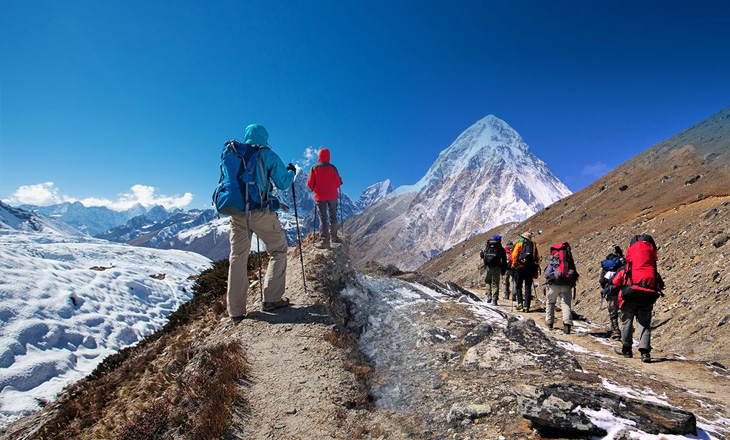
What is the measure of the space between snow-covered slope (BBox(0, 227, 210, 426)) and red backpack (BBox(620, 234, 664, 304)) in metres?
23.6

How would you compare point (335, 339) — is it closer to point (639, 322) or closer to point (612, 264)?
point (639, 322)

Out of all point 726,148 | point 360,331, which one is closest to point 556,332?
point 360,331

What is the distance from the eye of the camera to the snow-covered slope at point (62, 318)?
17922 mm

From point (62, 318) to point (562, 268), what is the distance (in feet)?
97.6

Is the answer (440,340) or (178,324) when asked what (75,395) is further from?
(440,340)

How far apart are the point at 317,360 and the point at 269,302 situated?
247cm

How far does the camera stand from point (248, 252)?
690cm

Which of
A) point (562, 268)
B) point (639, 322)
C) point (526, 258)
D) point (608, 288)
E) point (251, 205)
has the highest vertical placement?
point (251, 205)

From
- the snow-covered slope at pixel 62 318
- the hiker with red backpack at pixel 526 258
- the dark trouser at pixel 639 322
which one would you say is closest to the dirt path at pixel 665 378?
the dark trouser at pixel 639 322

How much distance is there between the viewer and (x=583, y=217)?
180 ft

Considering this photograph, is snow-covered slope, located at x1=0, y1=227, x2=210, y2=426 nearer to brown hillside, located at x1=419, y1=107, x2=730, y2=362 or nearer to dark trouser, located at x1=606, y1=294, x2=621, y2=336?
dark trouser, located at x1=606, y1=294, x2=621, y2=336

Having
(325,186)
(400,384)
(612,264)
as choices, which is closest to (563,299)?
(612,264)

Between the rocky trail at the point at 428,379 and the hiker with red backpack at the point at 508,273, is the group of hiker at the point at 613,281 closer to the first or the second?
the hiker with red backpack at the point at 508,273

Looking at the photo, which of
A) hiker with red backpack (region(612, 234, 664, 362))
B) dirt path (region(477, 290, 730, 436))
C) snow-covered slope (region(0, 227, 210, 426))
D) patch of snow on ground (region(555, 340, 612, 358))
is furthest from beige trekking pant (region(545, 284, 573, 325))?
snow-covered slope (region(0, 227, 210, 426))
